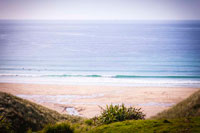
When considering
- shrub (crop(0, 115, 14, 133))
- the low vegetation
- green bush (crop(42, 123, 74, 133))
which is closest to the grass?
the low vegetation

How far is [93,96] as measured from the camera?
20.2 metres

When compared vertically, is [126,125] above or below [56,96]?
below

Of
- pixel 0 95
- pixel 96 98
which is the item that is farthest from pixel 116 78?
pixel 0 95

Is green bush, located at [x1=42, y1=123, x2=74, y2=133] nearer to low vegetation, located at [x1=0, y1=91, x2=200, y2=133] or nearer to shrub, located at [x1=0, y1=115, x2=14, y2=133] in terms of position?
low vegetation, located at [x1=0, y1=91, x2=200, y2=133]

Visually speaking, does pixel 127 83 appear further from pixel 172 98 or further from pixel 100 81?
pixel 172 98

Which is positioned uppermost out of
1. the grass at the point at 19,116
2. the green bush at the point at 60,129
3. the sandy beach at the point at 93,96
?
the sandy beach at the point at 93,96

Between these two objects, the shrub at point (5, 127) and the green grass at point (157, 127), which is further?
the shrub at point (5, 127)

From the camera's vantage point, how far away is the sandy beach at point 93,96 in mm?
16922

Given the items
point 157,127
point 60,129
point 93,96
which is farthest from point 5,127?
point 93,96

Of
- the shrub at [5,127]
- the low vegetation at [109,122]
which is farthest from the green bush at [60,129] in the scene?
the shrub at [5,127]

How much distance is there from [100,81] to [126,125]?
70.0ft

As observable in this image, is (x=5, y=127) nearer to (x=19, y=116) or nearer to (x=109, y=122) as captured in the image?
(x=19, y=116)

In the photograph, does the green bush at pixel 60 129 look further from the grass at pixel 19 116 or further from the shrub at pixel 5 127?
the grass at pixel 19 116

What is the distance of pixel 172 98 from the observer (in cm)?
1917
